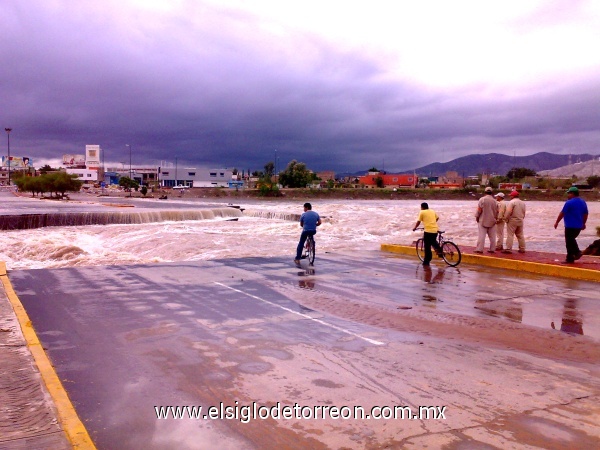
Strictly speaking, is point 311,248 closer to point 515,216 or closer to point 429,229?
point 429,229

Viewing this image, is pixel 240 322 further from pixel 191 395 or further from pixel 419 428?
pixel 419 428

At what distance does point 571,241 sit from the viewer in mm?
12805

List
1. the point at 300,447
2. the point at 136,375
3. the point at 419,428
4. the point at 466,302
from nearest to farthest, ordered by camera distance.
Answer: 1. the point at 300,447
2. the point at 419,428
3. the point at 136,375
4. the point at 466,302

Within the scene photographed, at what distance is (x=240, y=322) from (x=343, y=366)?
2.42m

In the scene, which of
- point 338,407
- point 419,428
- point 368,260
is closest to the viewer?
point 419,428

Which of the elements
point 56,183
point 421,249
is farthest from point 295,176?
point 421,249

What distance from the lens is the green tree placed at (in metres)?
119

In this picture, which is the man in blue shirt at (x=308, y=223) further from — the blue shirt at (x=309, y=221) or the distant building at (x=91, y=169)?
the distant building at (x=91, y=169)

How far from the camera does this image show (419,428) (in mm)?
4270

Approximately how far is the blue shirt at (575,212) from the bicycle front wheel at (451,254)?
2695 mm

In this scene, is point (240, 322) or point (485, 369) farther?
point (240, 322)

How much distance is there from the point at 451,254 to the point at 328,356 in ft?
28.2

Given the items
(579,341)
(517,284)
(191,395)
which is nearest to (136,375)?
(191,395)

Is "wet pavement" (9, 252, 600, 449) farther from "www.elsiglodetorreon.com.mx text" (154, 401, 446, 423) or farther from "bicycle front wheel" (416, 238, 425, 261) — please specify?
"bicycle front wheel" (416, 238, 425, 261)
